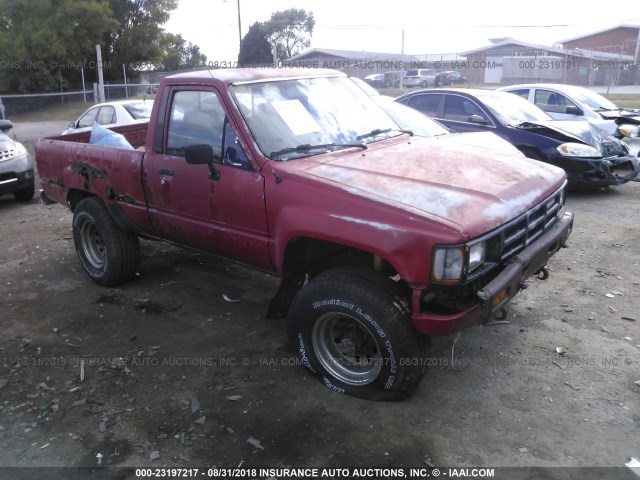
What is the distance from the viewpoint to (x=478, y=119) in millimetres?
8750

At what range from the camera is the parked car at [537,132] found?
8.36m

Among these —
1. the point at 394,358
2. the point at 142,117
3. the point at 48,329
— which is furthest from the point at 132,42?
the point at 394,358

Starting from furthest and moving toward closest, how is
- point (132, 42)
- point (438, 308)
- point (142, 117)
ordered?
point (132, 42)
point (142, 117)
point (438, 308)

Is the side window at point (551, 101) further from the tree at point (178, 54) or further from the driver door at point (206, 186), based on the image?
the tree at point (178, 54)

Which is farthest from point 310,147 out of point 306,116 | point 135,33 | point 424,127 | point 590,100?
point 135,33

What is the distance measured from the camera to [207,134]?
13.6 ft

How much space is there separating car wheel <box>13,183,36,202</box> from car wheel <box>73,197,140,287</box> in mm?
4399

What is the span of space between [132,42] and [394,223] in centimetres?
3524

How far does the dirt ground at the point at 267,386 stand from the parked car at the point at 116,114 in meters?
5.99

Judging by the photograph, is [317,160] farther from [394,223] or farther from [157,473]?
[157,473]

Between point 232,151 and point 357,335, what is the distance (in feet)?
5.17

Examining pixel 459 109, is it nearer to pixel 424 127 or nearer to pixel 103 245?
pixel 424 127

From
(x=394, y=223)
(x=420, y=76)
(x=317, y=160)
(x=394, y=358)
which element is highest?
(x=420, y=76)

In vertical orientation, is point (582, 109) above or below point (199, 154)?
above
